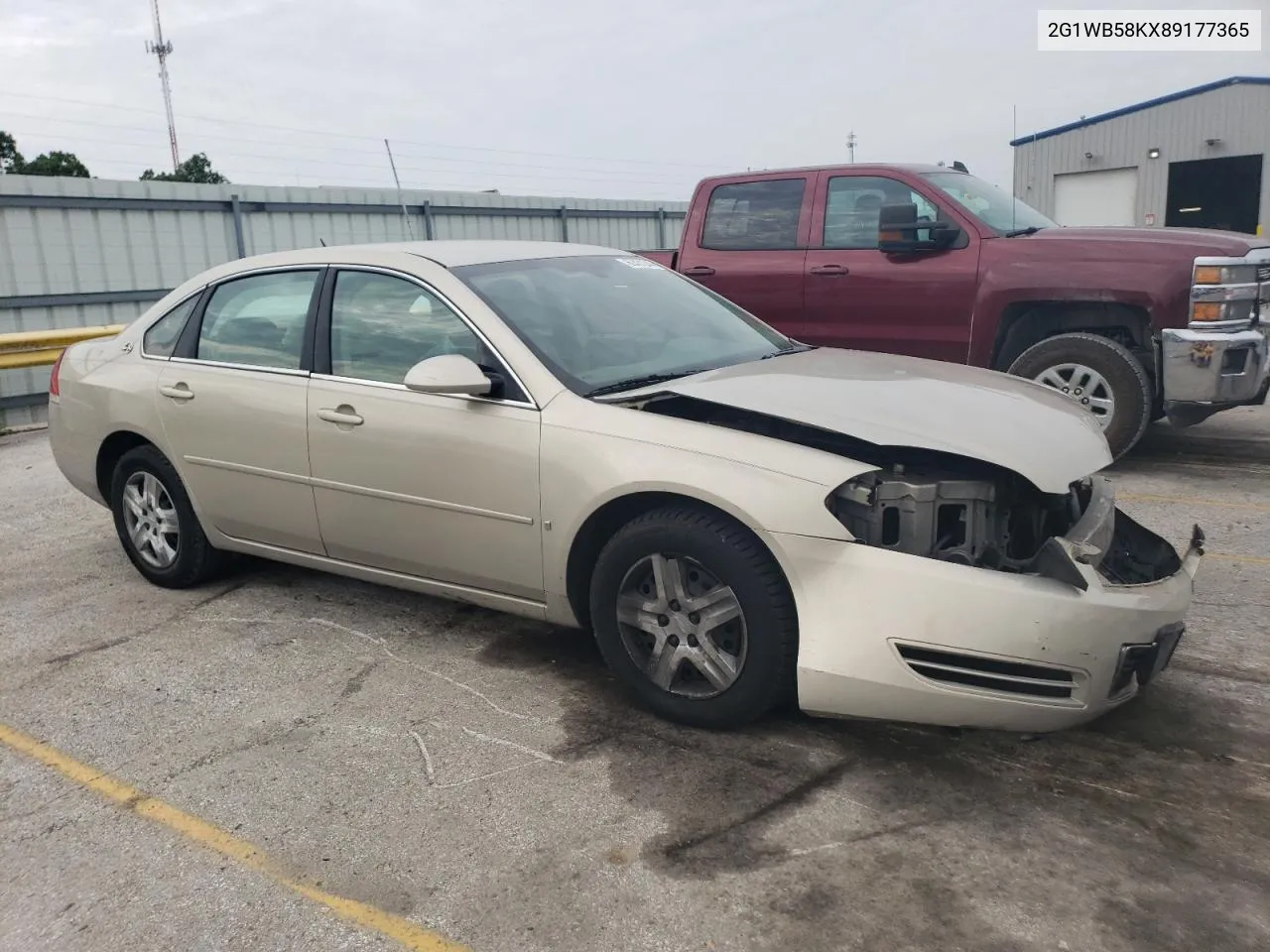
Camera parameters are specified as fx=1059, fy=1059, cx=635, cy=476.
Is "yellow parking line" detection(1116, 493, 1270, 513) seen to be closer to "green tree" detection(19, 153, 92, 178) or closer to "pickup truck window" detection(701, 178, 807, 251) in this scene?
"pickup truck window" detection(701, 178, 807, 251)

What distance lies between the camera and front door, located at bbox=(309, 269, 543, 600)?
368 cm

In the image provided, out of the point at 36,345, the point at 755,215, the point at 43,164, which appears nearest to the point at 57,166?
the point at 43,164

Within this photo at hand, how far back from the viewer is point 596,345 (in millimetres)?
3953

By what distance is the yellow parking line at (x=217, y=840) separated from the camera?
97.2 inches

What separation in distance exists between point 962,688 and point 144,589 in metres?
3.96

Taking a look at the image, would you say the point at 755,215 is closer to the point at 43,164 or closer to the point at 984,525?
the point at 984,525

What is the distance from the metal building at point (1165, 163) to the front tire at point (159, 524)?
22883 mm

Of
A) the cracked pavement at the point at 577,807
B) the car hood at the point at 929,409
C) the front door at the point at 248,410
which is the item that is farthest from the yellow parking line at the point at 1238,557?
the front door at the point at 248,410

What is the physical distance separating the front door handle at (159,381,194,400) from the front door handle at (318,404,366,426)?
877 millimetres

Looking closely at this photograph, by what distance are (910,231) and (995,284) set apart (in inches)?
25.1

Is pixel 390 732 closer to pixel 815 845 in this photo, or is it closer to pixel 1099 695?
pixel 815 845

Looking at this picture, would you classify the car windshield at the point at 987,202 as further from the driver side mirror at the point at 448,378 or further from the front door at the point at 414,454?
the driver side mirror at the point at 448,378

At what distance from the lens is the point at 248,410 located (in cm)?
443

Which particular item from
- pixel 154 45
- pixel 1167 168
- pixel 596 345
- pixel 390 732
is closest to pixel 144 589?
pixel 390 732
